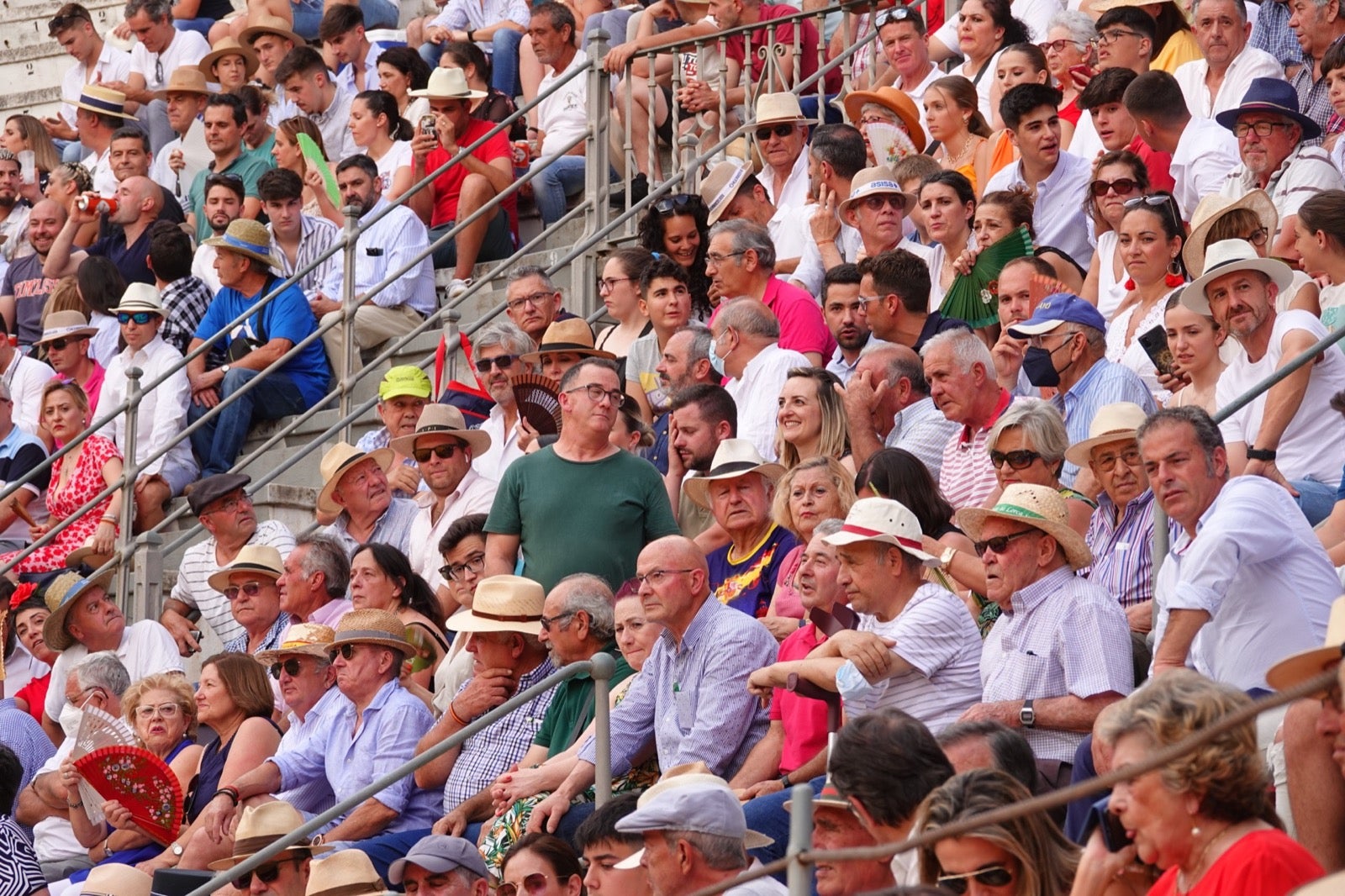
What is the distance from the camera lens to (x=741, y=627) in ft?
25.3

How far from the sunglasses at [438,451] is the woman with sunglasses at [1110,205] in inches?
116

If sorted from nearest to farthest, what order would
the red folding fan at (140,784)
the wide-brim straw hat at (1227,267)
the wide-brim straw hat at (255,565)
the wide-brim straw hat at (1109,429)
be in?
1. the wide-brim straw hat at (1109,429)
2. the wide-brim straw hat at (1227,267)
3. the red folding fan at (140,784)
4. the wide-brim straw hat at (255,565)

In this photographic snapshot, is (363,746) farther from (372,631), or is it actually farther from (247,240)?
(247,240)

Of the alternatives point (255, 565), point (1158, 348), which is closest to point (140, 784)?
point (255, 565)

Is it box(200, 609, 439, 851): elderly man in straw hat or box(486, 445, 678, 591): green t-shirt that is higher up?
box(486, 445, 678, 591): green t-shirt

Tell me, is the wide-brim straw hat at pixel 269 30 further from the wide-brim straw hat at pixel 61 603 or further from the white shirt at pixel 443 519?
the white shirt at pixel 443 519

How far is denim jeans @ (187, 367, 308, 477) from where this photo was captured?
40.7 ft

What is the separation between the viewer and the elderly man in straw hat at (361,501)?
10922 mm

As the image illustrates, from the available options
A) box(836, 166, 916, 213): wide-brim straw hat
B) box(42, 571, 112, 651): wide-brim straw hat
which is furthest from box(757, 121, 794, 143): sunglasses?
box(42, 571, 112, 651): wide-brim straw hat

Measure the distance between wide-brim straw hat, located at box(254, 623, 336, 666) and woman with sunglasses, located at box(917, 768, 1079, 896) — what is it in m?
4.56

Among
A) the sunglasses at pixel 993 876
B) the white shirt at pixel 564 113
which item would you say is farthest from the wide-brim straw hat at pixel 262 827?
the white shirt at pixel 564 113

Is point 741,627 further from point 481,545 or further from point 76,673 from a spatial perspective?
point 76,673

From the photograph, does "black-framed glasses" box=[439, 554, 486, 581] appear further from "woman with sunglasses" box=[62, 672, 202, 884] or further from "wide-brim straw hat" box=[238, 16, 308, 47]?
"wide-brim straw hat" box=[238, 16, 308, 47]

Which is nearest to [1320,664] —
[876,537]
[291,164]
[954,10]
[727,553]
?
[876,537]
